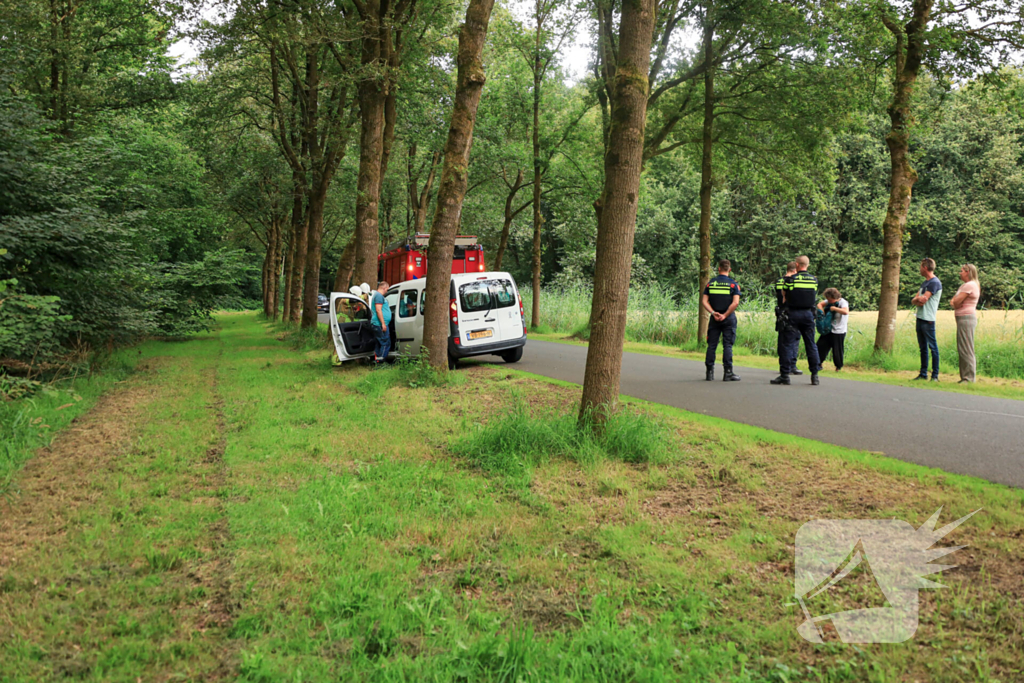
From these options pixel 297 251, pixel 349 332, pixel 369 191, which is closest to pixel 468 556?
pixel 349 332

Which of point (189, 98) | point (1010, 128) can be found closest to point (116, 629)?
point (189, 98)

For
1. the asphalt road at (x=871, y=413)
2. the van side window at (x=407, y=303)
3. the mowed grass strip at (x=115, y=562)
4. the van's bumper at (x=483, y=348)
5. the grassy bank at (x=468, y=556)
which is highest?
the van side window at (x=407, y=303)

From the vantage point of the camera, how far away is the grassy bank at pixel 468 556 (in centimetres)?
288

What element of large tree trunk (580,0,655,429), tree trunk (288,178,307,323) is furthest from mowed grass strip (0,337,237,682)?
tree trunk (288,178,307,323)

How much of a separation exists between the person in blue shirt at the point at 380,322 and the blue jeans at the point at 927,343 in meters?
10.3

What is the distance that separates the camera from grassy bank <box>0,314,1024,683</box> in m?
2.88

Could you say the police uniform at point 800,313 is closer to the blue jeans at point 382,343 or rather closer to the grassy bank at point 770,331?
the grassy bank at point 770,331

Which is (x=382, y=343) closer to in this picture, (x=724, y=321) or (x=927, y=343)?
(x=724, y=321)

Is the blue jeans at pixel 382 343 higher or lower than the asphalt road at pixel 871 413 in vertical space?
higher

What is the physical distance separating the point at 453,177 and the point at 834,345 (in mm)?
8462

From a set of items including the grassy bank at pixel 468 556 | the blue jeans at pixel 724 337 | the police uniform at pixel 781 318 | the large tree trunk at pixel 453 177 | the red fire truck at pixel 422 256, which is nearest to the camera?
the grassy bank at pixel 468 556

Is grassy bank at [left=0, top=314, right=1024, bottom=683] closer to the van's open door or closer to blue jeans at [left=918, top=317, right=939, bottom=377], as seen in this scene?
the van's open door

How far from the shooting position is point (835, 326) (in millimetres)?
12977

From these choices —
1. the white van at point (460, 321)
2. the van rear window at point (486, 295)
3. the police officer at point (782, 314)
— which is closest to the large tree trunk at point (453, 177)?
the white van at point (460, 321)
